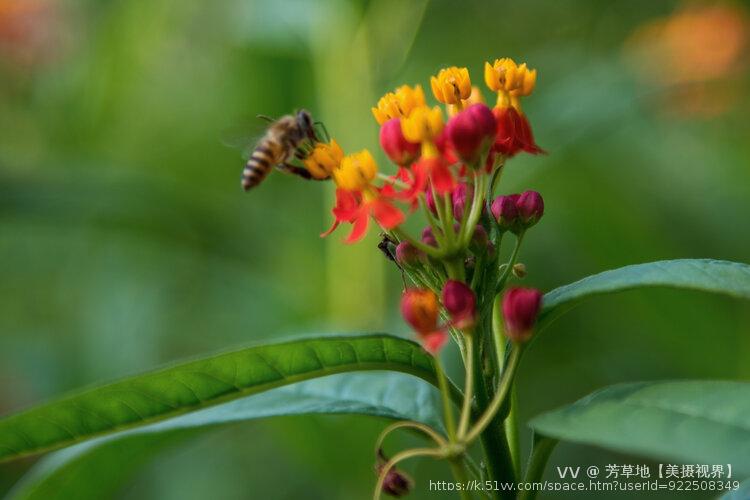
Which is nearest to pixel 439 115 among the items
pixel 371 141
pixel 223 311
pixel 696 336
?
pixel 371 141

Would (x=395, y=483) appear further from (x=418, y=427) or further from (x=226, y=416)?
(x=226, y=416)

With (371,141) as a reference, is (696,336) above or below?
below

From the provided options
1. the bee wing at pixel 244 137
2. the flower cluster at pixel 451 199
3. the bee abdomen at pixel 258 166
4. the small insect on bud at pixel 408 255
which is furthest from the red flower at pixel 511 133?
the bee wing at pixel 244 137

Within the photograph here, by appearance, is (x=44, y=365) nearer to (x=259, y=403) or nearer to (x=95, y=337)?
(x=95, y=337)

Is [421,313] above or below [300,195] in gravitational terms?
below

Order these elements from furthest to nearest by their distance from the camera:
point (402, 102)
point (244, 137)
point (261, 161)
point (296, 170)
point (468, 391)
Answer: point (244, 137), point (261, 161), point (296, 170), point (402, 102), point (468, 391)

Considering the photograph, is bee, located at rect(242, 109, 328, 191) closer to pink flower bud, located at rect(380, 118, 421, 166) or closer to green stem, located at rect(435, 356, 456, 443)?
pink flower bud, located at rect(380, 118, 421, 166)

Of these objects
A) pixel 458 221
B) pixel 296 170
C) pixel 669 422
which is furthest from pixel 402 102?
pixel 669 422
